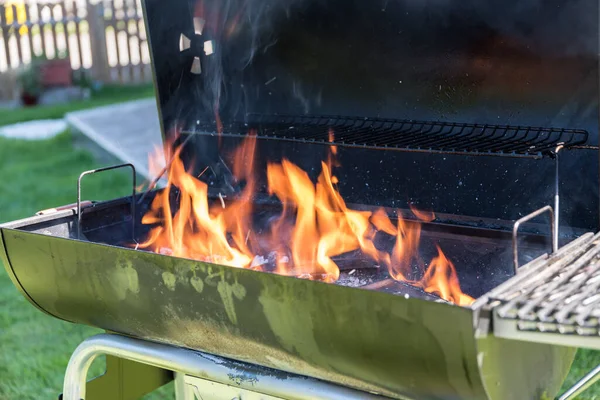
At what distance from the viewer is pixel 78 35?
848cm

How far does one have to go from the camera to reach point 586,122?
59.5 inches

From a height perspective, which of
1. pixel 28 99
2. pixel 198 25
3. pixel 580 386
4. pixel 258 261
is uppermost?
pixel 198 25

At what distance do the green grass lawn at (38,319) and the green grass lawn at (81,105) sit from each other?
1.61 metres

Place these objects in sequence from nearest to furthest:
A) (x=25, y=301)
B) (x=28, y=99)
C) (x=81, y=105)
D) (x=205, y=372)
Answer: (x=205, y=372)
(x=25, y=301)
(x=81, y=105)
(x=28, y=99)

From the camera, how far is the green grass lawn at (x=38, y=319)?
2.48 meters

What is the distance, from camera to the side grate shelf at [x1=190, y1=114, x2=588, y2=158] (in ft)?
5.03

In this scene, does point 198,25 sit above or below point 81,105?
above

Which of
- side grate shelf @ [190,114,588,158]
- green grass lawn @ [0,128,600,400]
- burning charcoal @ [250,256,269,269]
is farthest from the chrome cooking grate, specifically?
green grass lawn @ [0,128,600,400]

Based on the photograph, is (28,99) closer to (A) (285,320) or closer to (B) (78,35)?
(B) (78,35)

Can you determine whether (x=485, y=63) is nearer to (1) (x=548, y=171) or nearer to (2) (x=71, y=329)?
(1) (x=548, y=171)

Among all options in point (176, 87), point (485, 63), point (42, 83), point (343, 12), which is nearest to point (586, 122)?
point (485, 63)

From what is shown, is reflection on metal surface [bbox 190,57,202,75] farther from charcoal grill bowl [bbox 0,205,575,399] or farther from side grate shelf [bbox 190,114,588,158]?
charcoal grill bowl [bbox 0,205,575,399]

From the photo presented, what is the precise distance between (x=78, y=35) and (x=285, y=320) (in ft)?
26.0

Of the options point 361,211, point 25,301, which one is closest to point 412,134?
point 361,211
